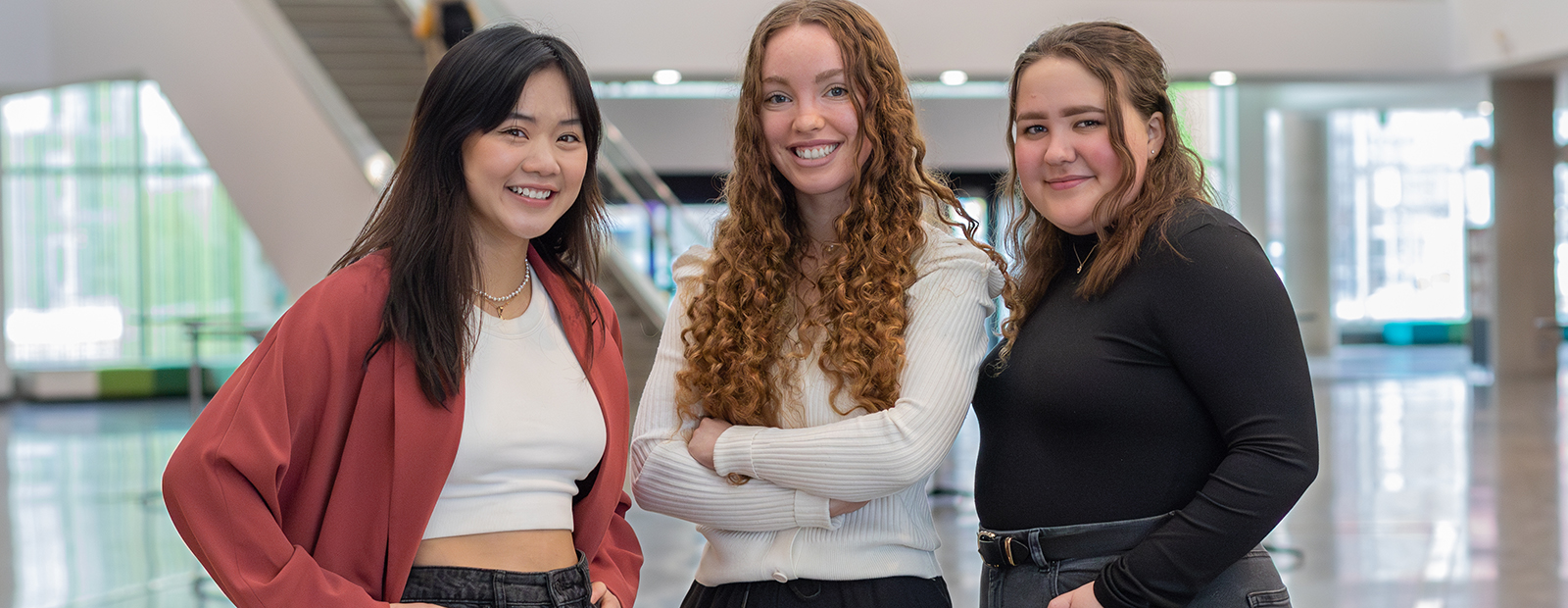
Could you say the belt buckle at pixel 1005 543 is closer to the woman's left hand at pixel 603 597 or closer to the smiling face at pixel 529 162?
the woman's left hand at pixel 603 597

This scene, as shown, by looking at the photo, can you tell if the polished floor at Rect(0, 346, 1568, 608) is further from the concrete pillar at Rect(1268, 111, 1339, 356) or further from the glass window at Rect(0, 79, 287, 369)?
the concrete pillar at Rect(1268, 111, 1339, 356)

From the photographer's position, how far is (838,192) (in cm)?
201

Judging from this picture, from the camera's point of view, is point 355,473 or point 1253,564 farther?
point 1253,564

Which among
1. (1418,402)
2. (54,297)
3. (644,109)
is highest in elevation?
(644,109)

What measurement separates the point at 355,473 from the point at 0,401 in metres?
16.4

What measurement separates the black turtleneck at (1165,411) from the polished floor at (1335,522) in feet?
11.0

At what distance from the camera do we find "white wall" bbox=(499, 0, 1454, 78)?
12.3m

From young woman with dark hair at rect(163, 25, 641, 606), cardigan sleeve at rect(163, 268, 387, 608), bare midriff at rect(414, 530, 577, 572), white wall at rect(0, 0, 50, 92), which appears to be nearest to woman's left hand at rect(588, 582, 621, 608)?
young woman with dark hair at rect(163, 25, 641, 606)

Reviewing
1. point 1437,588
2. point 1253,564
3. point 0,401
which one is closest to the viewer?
point 1253,564

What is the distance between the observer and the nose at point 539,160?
5.66ft

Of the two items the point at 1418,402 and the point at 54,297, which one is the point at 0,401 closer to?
the point at 54,297

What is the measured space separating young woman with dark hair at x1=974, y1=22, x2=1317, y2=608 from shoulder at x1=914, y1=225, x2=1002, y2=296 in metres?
0.11

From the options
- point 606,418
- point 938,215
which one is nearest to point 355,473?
point 606,418

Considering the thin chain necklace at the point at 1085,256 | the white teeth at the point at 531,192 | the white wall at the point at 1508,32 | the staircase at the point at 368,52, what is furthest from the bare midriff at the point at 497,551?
the white wall at the point at 1508,32
